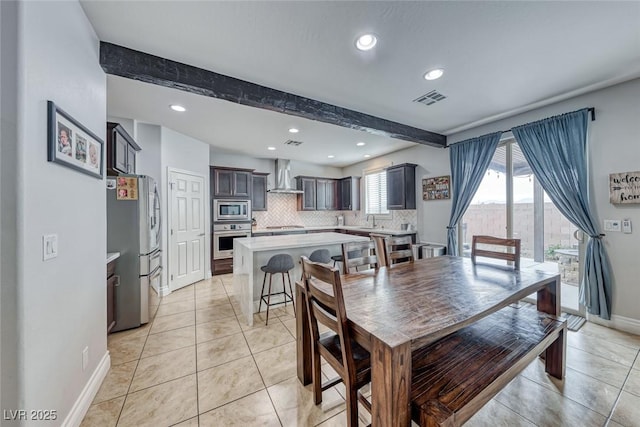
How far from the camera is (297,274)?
3.39 meters

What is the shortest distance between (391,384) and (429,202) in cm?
419

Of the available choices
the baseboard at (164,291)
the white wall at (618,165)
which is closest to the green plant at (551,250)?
the white wall at (618,165)

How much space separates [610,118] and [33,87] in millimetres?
4791

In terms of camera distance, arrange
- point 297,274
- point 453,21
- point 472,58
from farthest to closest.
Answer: point 297,274 → point 472,58 → point 453,21

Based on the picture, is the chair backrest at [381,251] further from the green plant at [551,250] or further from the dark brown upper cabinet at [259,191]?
the dark brown upper cabinet at [259,191]

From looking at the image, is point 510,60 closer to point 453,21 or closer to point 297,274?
point 453,21

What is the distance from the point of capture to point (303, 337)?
5.81 feet

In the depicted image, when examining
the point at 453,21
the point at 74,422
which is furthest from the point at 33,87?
the point at 453,21

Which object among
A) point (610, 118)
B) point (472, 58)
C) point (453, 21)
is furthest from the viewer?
point (610, 118)

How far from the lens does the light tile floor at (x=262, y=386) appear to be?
1.53m

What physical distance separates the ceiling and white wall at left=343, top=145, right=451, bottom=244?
1284mm

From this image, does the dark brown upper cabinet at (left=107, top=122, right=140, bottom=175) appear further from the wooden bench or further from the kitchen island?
the wooden bench

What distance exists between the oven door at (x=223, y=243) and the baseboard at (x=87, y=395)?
286 centimetres

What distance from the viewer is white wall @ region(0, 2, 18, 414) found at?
1.02 m
